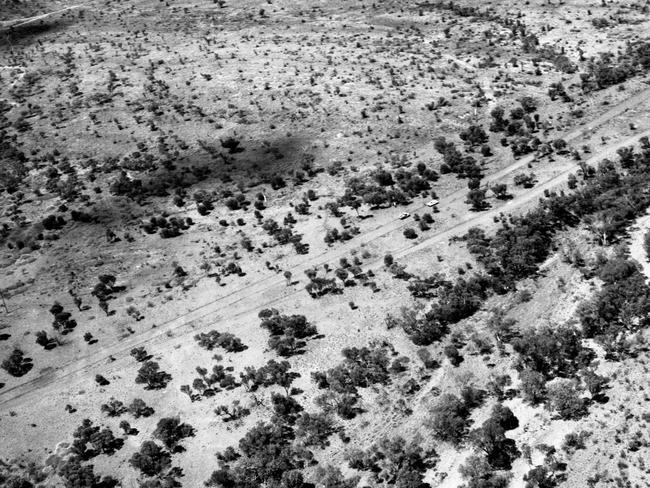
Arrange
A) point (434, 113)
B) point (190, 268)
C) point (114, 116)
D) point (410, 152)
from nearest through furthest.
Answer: point (190, 268), point (410, 152), point (434, 113), point (114, 116)

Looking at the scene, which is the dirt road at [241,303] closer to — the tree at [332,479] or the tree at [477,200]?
the tree at [477,200]

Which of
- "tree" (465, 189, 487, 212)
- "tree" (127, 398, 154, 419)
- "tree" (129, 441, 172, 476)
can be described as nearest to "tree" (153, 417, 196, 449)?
"tree" (129, 441, 172, 476)

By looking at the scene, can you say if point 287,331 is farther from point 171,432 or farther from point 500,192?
point 500,192

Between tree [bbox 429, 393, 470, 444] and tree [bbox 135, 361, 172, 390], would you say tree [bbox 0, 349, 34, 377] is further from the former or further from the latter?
tree [bbox 429, 393, 470, 444]

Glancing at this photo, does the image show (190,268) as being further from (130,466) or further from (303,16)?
(303,16)

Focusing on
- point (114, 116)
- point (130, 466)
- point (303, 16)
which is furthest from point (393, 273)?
point (303, 16)

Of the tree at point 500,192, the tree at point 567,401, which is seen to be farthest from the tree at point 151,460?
the tree at point 500,192

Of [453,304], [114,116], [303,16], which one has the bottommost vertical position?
[453,304]
